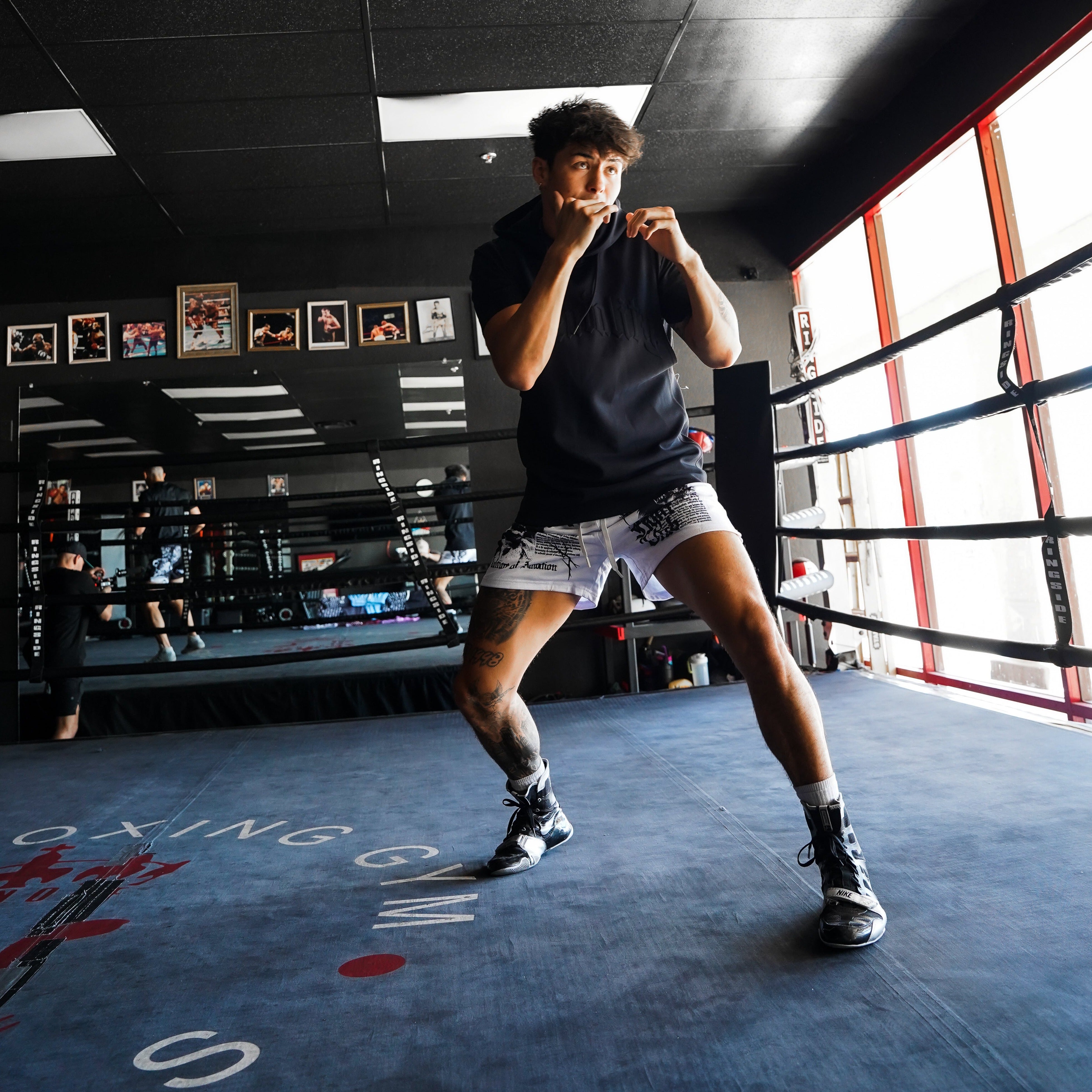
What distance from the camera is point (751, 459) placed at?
9.81 ft

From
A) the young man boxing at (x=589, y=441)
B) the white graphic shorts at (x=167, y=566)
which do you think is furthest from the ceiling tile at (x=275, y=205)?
the white graphic shorts at (x=167, y=566)

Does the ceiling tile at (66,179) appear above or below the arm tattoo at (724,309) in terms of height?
above

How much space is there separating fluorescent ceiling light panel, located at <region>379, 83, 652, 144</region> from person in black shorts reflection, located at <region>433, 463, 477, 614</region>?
149 cm

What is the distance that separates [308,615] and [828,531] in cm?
597

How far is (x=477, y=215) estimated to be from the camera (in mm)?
4141

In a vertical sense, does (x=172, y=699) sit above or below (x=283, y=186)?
below

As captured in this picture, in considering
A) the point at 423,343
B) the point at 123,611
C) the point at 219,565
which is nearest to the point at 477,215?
the point at 423,343

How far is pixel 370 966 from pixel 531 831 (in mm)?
470

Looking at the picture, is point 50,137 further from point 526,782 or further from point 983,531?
point 983,531

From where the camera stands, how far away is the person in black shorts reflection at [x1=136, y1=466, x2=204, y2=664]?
329 cm

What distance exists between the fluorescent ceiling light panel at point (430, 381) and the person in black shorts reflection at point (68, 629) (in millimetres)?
1977

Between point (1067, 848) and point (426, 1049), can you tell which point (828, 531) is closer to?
point (1067, 848)

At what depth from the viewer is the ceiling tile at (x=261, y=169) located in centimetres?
346

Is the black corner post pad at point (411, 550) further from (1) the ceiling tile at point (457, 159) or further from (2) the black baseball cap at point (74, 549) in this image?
(2) the black baseball cap at point (74, 549)
